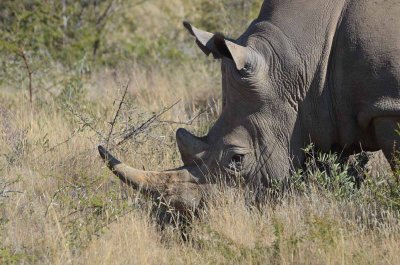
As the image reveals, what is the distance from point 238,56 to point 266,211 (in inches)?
45.8

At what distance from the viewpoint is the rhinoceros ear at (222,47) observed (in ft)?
24.7

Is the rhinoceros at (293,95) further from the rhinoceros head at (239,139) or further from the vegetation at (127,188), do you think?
the vegetation at (127,188)

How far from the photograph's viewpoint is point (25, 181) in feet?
28.0

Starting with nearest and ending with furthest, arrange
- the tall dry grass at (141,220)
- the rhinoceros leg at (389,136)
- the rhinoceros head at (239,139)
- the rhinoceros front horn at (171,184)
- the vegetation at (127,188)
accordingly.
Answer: the tall dry grass at (141,220) → the vegetation at (127,188) → the rhinoceros leg at (389,136) → the rhinoceros head at (239,139) → the rhinoceros front horn at (171,184)

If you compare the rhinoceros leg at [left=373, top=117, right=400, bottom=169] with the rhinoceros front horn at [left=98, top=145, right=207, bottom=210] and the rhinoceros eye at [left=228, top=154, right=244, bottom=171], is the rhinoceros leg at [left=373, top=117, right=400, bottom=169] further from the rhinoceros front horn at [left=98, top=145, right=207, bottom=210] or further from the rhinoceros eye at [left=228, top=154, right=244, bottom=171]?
the rhinoceros front horn at [left=98, top=145, right=207, bottom=210]

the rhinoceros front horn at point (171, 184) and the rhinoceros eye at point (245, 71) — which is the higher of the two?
the rhinoceros eye at point (245, 71)

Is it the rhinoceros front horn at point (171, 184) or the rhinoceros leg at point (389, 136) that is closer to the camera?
the rhinoceros leg at point (389, 136)

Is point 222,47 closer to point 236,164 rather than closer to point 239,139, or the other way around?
point 239,139

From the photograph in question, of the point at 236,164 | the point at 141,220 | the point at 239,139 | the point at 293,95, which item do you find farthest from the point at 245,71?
the point at 141,220

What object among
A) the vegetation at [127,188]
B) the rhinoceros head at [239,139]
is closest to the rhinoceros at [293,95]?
the rhinoceros head at [239,139]

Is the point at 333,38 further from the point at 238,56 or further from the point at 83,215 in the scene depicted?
the point at 83,215

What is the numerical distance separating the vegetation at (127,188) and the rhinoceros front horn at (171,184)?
126 mm

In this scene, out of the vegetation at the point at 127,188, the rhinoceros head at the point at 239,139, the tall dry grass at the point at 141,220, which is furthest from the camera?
the rhinoceros head at the point at 239,139

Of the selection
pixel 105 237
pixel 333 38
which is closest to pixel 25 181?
pixel 105 237
